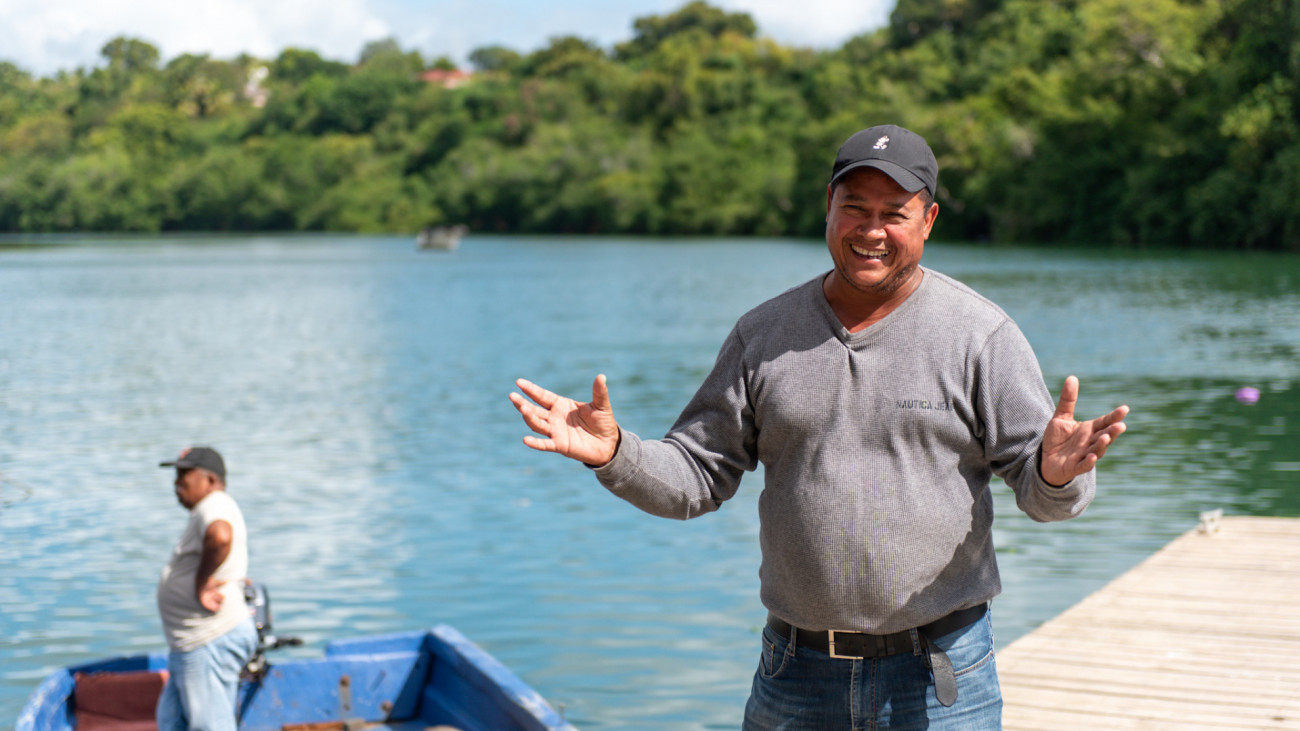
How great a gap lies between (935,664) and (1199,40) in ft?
180

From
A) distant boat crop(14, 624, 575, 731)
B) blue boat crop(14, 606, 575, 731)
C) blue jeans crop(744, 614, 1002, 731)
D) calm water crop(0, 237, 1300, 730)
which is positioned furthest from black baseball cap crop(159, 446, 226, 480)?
blue jeans crop(744, 614, 1002, 731)

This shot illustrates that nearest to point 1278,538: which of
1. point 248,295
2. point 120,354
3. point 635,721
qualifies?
point 635,721

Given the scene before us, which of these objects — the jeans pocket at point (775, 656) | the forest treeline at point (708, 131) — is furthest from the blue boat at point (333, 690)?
the forest treeline at point (708, 131)

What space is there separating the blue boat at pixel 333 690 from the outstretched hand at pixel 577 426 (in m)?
3.37

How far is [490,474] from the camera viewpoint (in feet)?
46.6

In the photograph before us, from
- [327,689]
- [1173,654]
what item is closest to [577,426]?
Answer: [327,689]

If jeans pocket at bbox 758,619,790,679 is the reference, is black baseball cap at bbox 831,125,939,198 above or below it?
above

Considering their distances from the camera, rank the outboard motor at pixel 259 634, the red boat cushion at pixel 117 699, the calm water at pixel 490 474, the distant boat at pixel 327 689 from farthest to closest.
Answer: the calm water at pixel 490 474 < the red boat cushion at pixel 117 699 < the distant boat at pixel 327 689 < the outboard motor at pixel 259 634

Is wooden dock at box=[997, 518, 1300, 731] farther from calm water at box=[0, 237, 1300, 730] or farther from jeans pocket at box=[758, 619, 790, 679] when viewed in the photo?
jeans pocket at box=[758, 619, 790, 679]

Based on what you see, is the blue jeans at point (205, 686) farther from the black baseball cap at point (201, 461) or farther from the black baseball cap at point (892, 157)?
the black baseball cap at point (892, 157)

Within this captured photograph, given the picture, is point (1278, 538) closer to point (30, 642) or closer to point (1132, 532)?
point (1132, 532)

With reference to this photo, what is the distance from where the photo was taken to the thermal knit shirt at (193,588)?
5.57 m

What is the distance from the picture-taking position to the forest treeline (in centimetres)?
5169

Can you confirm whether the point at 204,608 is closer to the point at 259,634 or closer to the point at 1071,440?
the point at 259,634
